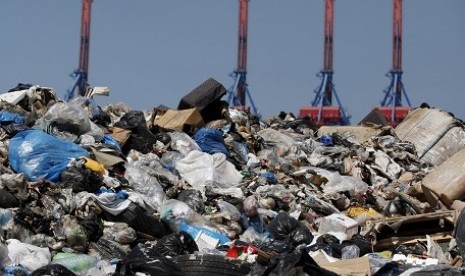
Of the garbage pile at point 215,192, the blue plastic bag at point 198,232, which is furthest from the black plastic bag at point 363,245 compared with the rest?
the blue plastic bag at point 198,232

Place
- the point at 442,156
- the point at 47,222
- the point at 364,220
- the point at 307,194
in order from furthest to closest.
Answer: the point at 442,156 < the point at 307,194 < the point at 364,220 < the point at 47,222

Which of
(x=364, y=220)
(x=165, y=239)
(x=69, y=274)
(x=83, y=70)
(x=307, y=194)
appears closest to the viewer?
(x=69, y=274)

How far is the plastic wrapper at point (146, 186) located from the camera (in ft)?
30.3

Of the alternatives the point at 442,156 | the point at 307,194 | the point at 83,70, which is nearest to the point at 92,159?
the point at 307,194

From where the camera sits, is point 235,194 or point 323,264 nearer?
point 323,264

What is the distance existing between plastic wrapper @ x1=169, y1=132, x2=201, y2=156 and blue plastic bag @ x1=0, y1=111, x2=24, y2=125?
1.52m

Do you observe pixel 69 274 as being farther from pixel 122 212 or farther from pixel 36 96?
pixel 36 96

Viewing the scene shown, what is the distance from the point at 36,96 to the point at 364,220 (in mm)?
3572

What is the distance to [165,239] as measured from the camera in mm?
7621

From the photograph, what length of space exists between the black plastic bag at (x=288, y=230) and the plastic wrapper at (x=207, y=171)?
135cm

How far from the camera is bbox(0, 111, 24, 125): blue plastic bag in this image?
33.4 feet

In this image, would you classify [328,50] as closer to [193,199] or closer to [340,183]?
[340,183]

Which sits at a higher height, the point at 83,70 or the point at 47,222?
the point at 47,222

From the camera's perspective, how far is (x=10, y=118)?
10234 mm
